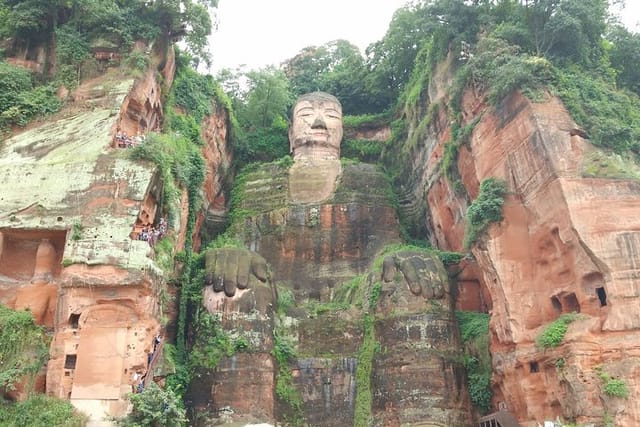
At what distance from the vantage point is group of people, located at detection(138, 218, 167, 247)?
17375 millimetres

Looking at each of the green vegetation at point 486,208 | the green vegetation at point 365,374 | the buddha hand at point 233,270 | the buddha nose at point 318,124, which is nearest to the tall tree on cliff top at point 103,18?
the buddha hand at point 233,270

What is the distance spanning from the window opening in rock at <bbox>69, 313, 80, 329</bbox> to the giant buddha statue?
468 centimetres

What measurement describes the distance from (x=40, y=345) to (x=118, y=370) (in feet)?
7.03

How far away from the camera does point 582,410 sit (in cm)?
1625

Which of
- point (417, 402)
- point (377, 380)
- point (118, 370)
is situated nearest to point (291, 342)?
point (377, 380)

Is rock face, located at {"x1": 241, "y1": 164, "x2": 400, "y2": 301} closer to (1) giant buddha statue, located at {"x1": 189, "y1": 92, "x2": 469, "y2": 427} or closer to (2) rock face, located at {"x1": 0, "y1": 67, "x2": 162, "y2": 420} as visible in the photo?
(1) giant buddha statue, located at {"x1": 189, "y1": 92, "x2": 469, "y2": 427}

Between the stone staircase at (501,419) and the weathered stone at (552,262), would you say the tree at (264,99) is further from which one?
the stone staircase at (501,419)

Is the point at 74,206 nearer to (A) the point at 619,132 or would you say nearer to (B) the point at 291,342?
(B) the point at 291,342

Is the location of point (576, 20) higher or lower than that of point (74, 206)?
higher

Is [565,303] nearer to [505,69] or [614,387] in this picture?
[614,387]

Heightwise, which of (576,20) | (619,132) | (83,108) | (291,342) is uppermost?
(576,20)

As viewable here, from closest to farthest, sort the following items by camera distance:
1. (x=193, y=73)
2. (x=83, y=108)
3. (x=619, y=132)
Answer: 1. (x=619, y=132)
2. (x=83, y=108)
3. (x=193, y=73)

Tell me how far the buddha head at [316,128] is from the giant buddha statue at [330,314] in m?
3.71

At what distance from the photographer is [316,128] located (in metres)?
30.5
